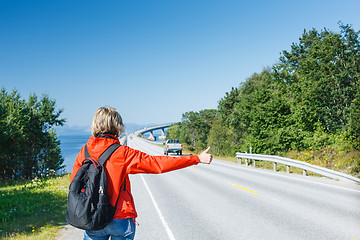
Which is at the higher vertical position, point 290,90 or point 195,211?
point 290,90

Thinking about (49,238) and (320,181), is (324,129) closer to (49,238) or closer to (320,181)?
(320,181)

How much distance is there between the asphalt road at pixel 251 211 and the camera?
18.9 feet

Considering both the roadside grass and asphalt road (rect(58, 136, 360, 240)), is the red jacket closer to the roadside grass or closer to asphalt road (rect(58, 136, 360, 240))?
asphalt road (rect(58, 136, 360, 240))

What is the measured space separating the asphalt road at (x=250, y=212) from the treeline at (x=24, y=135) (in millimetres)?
15777

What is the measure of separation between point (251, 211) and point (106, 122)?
19.5ft

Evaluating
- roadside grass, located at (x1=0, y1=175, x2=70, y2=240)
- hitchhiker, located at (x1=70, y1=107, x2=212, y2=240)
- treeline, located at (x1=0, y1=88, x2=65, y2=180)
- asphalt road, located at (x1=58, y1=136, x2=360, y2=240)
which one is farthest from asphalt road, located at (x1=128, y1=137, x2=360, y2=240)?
treeline, located at (x1=0, y1=88, x2=65, y2=180)

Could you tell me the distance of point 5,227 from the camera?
665cm

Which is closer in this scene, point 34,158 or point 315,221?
point 315,221

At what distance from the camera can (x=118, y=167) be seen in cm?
261

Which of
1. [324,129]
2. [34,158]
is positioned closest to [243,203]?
[324,129]

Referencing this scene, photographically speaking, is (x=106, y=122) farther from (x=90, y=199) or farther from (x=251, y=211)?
(x=251, y=211)

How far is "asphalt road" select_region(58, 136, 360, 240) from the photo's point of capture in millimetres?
5750

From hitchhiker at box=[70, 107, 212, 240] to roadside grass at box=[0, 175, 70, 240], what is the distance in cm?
411

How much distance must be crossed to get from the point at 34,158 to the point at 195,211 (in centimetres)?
2347
